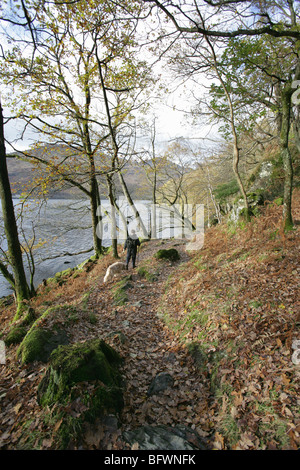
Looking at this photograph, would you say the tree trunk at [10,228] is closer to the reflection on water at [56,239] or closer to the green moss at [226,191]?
the reflection on water at [56,239]

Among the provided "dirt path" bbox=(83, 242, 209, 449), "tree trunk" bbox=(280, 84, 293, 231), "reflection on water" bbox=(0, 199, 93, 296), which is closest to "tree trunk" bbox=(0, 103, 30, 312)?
"dirt path" bbox=(83, 242, 209, 449)

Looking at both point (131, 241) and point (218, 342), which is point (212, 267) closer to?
point (218, 342)

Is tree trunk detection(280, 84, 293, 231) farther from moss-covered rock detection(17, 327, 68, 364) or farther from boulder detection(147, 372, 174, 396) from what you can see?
moss-covered rock detection(17, 327, 68, 364)

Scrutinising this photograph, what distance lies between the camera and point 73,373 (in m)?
3.18

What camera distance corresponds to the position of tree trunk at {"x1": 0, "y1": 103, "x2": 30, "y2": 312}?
7531 mm

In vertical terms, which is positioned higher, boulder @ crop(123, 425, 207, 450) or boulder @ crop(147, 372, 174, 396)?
boulder @ crop(123, 425, 207, 450)

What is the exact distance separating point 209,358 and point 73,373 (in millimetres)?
2665

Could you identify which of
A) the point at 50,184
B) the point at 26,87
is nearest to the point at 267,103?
the point at 50,184

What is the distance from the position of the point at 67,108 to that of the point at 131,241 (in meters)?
8.23

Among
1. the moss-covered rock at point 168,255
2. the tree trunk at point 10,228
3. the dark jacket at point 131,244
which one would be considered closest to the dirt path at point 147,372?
the tree trunk at point 10,228

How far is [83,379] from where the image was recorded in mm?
3178

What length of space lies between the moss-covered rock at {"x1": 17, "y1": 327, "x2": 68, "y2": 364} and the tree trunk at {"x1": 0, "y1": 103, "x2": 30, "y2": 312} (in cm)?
432

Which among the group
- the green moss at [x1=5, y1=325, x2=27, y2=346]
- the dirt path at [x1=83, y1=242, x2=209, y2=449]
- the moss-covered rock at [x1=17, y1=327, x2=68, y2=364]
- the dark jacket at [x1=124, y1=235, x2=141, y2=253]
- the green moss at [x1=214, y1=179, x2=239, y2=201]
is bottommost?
the dirt path at [x1=83, y1=242, x2=209, y2=449]
